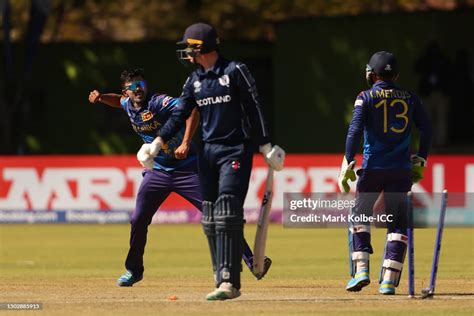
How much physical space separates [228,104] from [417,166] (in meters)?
2.36

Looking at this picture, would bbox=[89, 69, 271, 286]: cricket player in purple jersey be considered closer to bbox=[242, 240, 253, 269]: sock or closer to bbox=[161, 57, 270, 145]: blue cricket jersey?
bbox=[242, 240, 253, 269]: sock

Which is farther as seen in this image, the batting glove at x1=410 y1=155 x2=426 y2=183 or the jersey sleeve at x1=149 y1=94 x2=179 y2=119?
the jersey sleeve at x1=149 y1=94 x2=179 y2=119

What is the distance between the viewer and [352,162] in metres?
13.3

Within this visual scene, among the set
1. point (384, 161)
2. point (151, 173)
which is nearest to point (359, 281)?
point (384, 161)

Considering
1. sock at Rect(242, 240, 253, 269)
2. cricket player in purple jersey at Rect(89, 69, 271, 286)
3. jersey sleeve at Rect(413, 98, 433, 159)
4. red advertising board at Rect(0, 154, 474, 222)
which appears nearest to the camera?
jersey sleeve at Rect(413, 98, 433, 159)

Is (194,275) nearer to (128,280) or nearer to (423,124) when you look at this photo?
(128,280)

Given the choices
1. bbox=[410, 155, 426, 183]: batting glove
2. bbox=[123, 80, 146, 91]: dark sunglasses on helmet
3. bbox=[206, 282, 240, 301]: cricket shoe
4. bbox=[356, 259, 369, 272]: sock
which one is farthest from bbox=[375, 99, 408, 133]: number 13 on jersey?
bbox=[123, 80, 146, 91]: dark sunglasses on helmet

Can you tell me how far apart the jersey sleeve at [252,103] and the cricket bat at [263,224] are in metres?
0.40

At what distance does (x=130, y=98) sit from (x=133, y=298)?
273cm

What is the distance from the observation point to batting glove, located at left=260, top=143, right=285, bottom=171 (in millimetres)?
12141

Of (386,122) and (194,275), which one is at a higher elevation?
(386,122)

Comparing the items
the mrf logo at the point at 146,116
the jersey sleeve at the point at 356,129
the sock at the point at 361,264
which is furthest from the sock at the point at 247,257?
the mrf logo at the point at 146,116

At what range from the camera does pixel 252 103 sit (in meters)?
12.3

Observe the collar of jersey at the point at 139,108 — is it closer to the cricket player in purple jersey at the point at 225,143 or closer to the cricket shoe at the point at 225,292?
the cricket player in purple jersey at the point at 225,143
